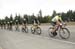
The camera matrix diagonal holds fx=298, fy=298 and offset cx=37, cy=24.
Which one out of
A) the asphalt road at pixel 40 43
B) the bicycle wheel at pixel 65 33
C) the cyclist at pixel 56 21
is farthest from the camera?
the cyclist at pixel 56 21

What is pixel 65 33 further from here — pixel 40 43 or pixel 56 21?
pixel 40 43

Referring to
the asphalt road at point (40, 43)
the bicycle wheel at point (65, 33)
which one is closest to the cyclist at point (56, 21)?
the asphalt road at point (40, 43)

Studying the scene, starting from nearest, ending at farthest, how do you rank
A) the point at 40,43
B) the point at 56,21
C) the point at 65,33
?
the point at 40,43
the point at 65,33
the point at 56,21

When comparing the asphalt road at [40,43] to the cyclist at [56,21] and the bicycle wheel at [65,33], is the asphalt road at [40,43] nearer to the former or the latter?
the bicycle wheel at [65,33]

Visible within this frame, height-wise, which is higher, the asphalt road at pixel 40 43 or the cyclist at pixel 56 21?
the cyclist at pixel 56 21

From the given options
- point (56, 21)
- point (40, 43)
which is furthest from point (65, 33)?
point (40, 43)

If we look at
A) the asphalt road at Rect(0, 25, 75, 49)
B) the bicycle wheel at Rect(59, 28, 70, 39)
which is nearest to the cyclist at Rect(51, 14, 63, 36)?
the asphalt road at Rect(0, 25, 75, 49)

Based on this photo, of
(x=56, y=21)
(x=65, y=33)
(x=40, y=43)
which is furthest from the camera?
(x=56, y=21)

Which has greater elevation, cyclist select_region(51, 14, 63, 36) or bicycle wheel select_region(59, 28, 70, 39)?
cyclist select_region(51, 14, 63, 36)

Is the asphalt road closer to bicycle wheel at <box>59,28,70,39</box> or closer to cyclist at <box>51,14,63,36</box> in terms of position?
bicycle wheel at <box>59,28,70,39</box>

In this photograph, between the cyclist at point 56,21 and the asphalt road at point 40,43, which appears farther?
the cyclist at point 56,21

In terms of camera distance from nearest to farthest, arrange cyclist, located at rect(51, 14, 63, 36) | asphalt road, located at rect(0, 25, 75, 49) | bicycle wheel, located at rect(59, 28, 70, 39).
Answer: asphalt road, located at rect(0, 25, 75, 49), bicycle wheel, located at rect(59, 28, 70, 39), cyclist, located at rect(51, 14, 63, 36)

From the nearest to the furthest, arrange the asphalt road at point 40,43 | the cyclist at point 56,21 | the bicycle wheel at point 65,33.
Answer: the asphalt road at point 40,43
the bicycle wheel at point 65,33
the cyclist at point 56,21

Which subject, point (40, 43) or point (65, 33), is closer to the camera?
point (40, 43)
